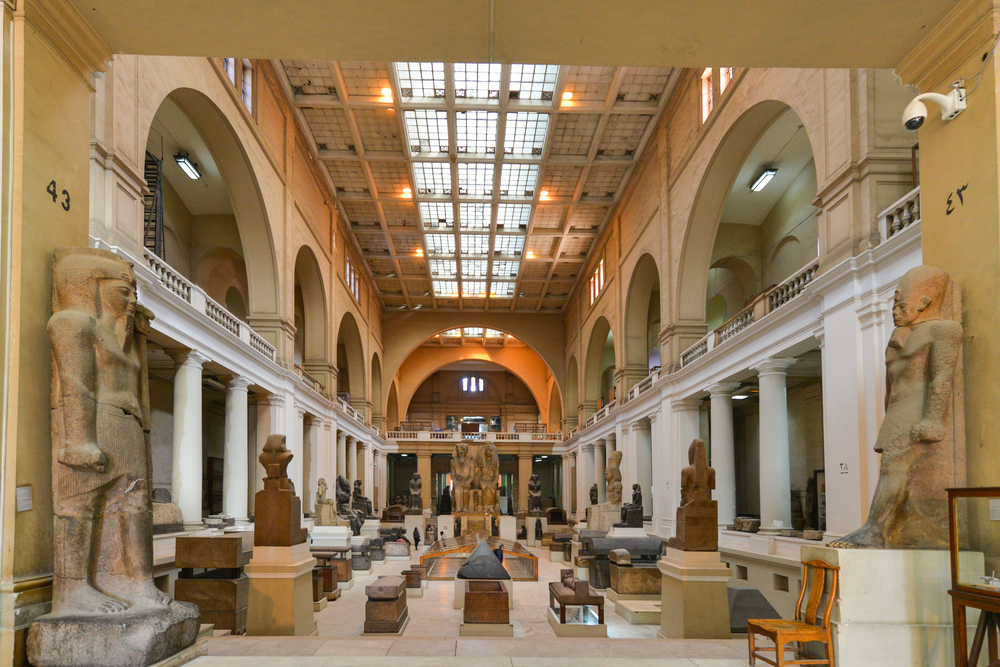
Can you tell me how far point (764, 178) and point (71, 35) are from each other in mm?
18436

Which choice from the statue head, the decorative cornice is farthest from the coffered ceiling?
the statue head

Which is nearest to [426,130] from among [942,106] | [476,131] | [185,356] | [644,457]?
[476,131]

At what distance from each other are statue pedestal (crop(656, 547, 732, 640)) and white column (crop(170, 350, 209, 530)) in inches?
366

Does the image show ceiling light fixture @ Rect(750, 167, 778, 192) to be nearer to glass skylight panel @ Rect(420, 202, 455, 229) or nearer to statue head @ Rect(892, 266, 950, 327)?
glass skylight panel @ Rect(420, 202, 455, 229)

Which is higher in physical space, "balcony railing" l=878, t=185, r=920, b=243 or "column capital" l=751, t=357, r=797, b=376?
"balcony railing" l=878, t=185, r=920, b=243

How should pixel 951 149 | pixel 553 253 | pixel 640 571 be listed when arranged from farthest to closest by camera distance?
pixel 553 253 → pixel 640 571 → pixel 951 149

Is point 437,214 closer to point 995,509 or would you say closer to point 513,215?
point 513,215

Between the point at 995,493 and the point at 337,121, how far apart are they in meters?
22.4

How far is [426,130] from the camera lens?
949 inches

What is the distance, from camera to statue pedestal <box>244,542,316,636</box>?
9227 millimetres

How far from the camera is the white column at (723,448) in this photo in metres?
18.6

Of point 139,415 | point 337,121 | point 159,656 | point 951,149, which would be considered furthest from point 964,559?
point 337,121

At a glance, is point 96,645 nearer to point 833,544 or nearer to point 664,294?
point 833,544

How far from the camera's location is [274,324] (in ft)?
71.5
